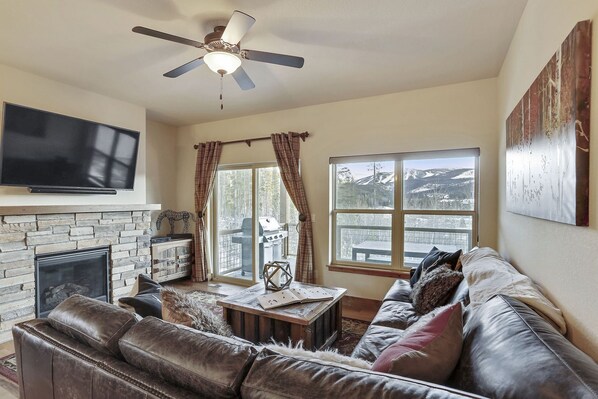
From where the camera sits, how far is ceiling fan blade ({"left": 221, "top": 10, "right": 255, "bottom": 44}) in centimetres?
172

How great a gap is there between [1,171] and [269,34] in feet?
9.00

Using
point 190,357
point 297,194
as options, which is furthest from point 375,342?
point 297,194

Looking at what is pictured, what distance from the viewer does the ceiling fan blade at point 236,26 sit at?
172 centimetres

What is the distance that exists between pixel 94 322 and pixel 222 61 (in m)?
1.77

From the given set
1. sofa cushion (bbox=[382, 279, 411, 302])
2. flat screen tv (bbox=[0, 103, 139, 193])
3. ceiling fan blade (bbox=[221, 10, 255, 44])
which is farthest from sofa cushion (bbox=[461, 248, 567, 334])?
flat screen tv (bbox=[0, 103, 139, 193])

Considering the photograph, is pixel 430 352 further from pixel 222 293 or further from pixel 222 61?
pixel 222 293

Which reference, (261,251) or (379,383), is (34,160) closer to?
(261,251)

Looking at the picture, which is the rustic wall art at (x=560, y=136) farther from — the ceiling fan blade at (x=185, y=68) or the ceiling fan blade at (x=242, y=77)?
the ceiling fan blade at (x=185, y=68)

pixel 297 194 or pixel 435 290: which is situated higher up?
pixel 297 194

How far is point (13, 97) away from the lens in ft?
9.47

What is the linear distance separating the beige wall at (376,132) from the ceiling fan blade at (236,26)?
7.02 feet

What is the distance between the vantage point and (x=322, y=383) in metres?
0.78

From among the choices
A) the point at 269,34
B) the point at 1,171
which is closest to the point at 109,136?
the point at 1,171

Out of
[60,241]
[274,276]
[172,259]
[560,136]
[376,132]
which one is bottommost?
[172,259]
